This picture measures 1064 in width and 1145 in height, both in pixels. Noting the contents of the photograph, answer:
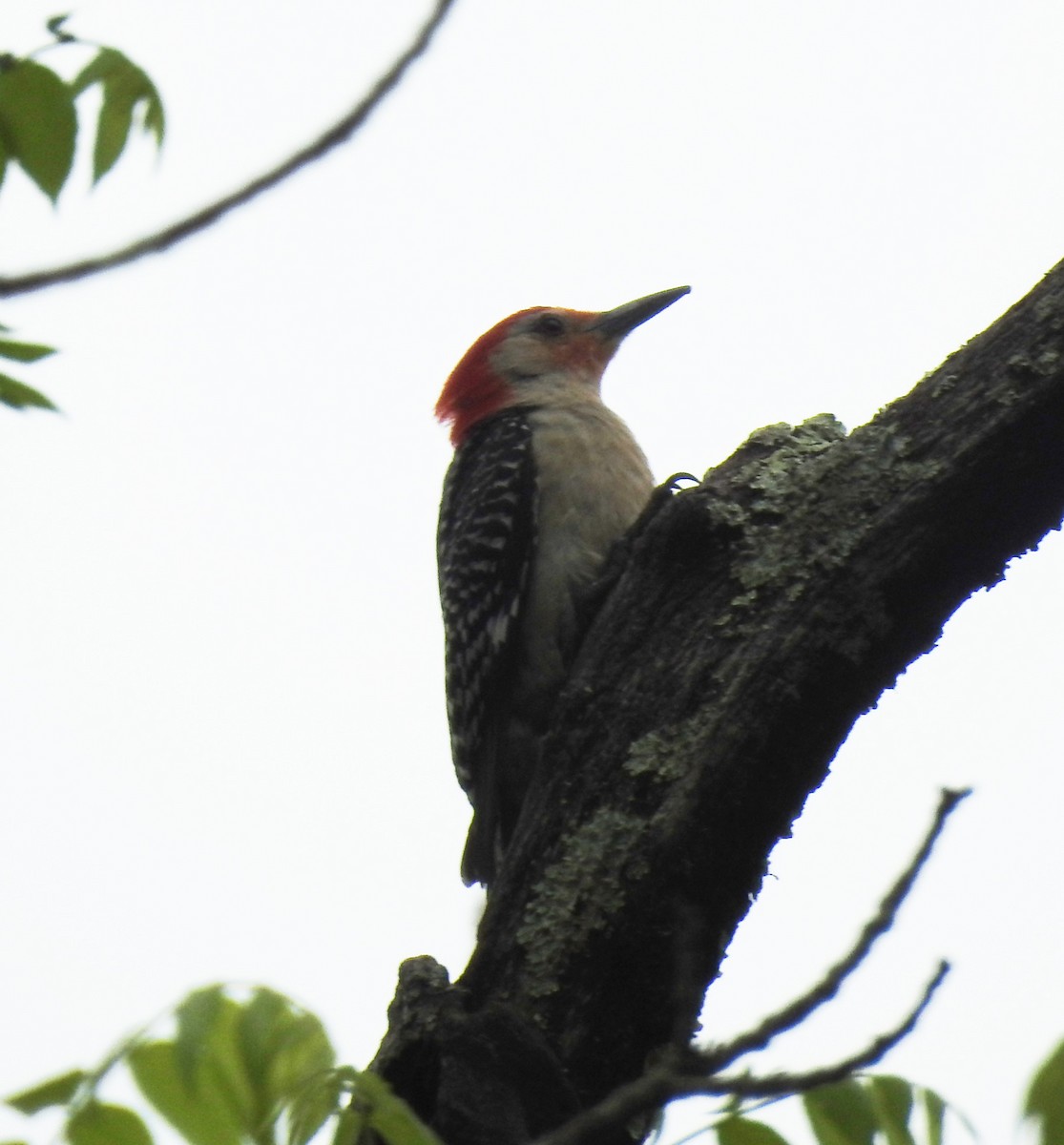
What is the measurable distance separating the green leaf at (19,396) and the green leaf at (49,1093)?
109 cm

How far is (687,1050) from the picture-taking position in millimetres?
2189

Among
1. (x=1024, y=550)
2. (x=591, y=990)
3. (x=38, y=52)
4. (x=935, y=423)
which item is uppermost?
(x=38, y=52)

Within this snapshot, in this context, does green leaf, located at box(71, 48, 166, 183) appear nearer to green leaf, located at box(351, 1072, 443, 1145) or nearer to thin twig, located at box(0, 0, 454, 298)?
thin twig, located at box(0, 0, 454, 298)

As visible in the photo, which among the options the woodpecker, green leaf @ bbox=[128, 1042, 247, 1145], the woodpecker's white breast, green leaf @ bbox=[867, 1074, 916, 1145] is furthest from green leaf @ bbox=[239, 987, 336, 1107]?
the woodpecker's white breast

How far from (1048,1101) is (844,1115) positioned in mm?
383

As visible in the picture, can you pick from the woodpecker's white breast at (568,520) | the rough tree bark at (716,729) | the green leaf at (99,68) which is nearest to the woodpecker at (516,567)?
the woodpecker's white breast at (568,520)

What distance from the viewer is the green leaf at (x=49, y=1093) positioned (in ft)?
7.98

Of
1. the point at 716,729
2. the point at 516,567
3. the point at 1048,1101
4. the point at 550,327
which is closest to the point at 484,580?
the point at 516,567

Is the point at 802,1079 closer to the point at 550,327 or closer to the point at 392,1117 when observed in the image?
the point at 392,1117

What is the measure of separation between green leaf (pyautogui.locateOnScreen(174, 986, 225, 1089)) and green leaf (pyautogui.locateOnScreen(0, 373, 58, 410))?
39.9 inches

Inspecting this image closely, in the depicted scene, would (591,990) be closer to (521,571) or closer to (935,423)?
(935,423)

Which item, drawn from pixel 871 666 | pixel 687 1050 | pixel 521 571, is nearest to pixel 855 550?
pixel 871 666

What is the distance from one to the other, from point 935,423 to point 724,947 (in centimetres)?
130

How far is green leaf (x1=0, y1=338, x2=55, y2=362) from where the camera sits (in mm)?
2708
